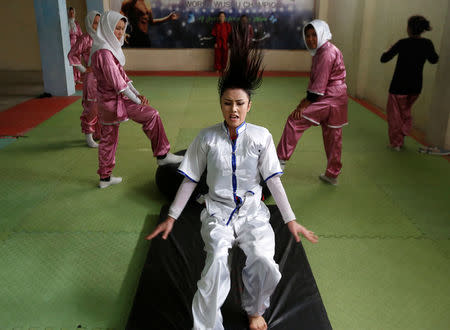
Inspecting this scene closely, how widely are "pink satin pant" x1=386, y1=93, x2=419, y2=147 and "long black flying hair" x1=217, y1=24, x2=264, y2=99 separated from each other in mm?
3615

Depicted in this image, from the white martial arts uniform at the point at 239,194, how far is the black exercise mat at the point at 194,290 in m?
0.19

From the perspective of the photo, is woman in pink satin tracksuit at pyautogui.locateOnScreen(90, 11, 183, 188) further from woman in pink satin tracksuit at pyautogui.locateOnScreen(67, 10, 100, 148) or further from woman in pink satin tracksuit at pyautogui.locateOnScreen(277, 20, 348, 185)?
woman in pink satin tracksuit at pyautogui.locateOnScreen(277, 20, 348, 185)

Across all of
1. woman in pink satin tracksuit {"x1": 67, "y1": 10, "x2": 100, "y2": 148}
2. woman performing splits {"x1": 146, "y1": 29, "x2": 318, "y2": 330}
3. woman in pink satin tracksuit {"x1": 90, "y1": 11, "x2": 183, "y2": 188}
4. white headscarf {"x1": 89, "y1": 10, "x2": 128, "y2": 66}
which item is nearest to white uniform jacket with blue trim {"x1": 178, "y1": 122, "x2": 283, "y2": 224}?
woman performing splits {"x1": 146, "y1": 29, "x2": 318, "y2": 330}

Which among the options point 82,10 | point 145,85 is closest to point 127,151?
point 145,85

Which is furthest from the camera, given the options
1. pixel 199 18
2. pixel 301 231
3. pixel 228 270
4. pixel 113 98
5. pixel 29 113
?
pixel 199 18

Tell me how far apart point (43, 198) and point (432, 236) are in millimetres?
3705

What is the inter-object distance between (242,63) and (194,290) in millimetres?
1493

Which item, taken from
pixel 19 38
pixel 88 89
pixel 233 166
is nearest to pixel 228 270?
pixel 233 166

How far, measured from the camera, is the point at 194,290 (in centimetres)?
263

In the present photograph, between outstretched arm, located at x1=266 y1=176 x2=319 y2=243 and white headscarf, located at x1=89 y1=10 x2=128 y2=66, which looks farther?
white headscarf, located at x1=89 y1=10 x2=128 y2=66

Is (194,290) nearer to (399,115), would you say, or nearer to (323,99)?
(323,99)

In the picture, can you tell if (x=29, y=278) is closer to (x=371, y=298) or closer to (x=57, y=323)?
(x=57, y=323)

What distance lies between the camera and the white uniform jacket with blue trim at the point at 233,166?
2350mm

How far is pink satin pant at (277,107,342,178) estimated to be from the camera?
413 cm
